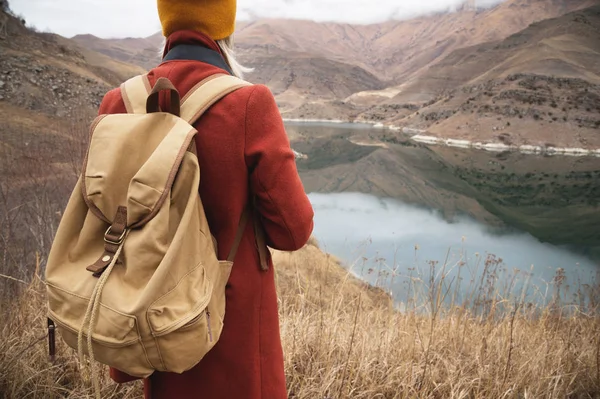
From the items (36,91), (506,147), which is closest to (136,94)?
(36,91)

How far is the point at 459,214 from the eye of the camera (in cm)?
1842

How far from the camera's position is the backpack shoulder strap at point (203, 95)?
36.0 inches

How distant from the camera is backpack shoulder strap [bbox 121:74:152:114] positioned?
0.97 metres

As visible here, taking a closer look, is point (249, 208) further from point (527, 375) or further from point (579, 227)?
point (579, 227)

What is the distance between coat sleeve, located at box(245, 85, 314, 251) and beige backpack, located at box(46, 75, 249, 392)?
105 mm

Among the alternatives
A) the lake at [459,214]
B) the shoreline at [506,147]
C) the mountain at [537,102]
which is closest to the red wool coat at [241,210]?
the lake at [459,214]

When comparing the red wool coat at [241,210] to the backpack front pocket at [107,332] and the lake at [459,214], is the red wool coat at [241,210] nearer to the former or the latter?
the backpack front pocket at [107,332]

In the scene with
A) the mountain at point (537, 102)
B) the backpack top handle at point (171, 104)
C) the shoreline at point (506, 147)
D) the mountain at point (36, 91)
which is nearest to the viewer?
the backpack top handle at point (171, 104)

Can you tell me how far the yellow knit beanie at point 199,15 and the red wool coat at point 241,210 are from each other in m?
0.03

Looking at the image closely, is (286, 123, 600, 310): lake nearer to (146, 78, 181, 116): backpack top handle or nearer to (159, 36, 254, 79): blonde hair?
(159, 36, 254, 79): blonde hair

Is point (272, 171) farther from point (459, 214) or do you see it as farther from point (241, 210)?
point (459, 214)

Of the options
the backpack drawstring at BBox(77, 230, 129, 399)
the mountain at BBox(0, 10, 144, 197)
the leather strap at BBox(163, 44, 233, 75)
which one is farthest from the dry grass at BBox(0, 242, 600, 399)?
the mountain at BBox(0, 10, 144, 197)

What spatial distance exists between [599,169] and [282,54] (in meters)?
156

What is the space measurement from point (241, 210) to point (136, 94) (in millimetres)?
415
